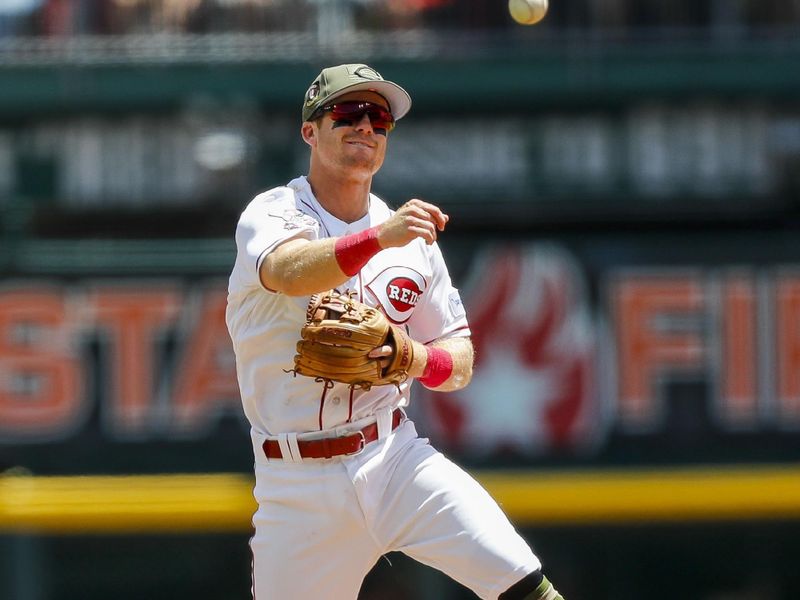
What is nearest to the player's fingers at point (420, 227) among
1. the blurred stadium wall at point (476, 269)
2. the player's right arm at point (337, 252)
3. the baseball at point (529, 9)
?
the player's right arm at point (337, 252)

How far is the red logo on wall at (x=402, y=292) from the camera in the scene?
435cm

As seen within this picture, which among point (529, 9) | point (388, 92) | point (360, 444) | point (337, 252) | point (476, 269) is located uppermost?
point (529, 9)

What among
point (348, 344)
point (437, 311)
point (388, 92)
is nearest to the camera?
point (348, 344)

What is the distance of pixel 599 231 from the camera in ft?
32.2

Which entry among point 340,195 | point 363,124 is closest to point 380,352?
point 340,195

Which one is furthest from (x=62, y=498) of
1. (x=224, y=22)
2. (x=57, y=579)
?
(x=224, y=22)

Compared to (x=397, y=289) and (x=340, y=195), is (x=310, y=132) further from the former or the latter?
(x=397, y=289)

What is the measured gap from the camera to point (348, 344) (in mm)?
4070

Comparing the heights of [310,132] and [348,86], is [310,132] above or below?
below

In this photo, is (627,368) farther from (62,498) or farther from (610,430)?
(62,498)

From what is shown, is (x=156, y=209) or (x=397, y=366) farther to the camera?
(x=156, y=209)

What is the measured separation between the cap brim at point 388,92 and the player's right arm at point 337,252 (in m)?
0.42

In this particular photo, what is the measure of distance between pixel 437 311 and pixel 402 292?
0.18 metres

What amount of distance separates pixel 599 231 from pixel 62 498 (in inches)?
140
